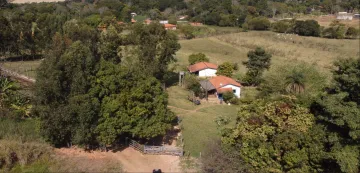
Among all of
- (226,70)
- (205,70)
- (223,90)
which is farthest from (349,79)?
(205,70)

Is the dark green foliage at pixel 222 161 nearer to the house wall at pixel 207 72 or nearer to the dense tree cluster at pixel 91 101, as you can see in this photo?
the dense tree cluster at pixel 91 101

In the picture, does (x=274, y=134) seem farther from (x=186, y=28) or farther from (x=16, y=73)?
(x=186, y=28)

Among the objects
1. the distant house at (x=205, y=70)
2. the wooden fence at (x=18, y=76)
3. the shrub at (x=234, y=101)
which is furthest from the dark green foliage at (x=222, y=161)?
the wooden fence at (x=18, y=76)

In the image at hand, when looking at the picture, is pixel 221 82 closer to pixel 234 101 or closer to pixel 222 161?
pixel 234 101

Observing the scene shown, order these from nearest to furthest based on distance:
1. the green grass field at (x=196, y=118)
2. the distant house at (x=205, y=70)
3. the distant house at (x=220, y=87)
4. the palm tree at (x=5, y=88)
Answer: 1. the green grass field at (x=196, y=118)
2. the palm tree at (x=5, y=88)
3. the distant house at (x=220, y=87)
4. the distant house at (x=205, y=70)

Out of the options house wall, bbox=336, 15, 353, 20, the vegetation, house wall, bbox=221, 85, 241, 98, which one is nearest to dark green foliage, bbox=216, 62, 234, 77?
the vegetation

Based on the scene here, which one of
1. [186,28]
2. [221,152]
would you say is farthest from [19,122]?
[186,28]
